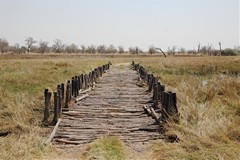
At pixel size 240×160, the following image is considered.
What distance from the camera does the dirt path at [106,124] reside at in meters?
6.94

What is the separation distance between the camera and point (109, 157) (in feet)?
18.5

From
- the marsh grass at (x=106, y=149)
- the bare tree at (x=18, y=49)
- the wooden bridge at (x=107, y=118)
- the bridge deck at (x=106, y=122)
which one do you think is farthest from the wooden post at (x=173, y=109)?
the bare tree at (x=18, y=49)

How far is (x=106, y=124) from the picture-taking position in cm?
830

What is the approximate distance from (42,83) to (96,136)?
32.4 feet

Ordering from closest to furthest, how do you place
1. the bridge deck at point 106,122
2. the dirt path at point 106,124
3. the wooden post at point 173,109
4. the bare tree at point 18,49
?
the dirt path at point 106,124 < the bridge deck at point 106,122 < the wooden post at point 173,109 < the bare tree at point 18,49

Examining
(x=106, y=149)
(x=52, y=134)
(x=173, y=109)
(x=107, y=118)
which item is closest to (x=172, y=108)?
(x=173, y=109)

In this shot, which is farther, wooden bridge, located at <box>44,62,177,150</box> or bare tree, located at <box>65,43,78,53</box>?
bare tree, located at <box>65,43,78,53</box>

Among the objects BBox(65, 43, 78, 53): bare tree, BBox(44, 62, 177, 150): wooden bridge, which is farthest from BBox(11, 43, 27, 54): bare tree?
BBox(44, 62, 177, 150): wooden bridge

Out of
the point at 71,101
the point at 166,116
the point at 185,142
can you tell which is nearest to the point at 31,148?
the point at 185,142

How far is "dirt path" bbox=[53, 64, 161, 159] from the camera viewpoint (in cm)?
694

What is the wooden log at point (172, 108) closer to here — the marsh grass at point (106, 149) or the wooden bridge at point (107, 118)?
the wooden bridge at point (107, 118)

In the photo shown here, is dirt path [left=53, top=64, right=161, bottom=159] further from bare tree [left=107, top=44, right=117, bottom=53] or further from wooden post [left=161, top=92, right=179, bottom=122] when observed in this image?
bare tree [left=107, top=44, right=117, bottom=53]

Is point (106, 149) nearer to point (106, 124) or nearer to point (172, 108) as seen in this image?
point (106, 124)

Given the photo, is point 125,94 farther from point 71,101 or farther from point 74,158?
point 74,158
